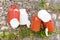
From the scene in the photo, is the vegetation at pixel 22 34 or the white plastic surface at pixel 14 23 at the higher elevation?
the white plastic surface at pixel 14 23

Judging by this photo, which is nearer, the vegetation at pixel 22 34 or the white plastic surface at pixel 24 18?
the vegetation at pixel 22 34

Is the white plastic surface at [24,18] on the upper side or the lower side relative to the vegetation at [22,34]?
upper

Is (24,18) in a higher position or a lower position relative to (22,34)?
higher

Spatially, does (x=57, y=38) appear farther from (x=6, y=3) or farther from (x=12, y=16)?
(x=6, y=3)

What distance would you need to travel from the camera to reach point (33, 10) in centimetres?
222

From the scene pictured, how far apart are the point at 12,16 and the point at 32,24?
0.22 metres

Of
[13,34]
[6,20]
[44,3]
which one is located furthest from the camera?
[44,3]

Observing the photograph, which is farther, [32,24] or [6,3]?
[6,3]

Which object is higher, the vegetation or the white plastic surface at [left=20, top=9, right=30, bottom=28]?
the white plastic surface at [left=20, top=9, right=30, bottom=28]

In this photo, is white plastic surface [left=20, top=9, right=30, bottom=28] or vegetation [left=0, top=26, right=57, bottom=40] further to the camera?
white plastic surface [left=20, top=9, right=30, bottom=28]

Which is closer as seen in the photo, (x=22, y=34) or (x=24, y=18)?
(x=22, y=34)

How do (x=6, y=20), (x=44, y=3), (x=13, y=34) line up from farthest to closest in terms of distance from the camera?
(x=44, y=3) < (x=6, y=20) < (x=13, y=34)

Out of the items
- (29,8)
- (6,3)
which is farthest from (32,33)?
(6,3)

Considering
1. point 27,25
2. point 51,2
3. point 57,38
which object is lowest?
point 57,38
